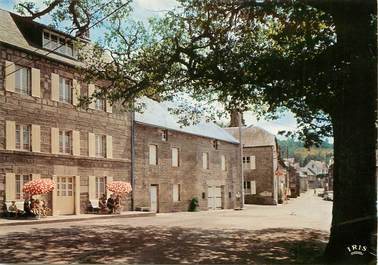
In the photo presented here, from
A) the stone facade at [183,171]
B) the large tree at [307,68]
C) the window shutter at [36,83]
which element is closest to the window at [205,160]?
the stone facade at [183,171]

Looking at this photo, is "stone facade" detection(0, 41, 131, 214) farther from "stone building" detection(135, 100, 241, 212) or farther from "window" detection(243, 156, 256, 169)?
"window" detection(243, 156, 256, 169)

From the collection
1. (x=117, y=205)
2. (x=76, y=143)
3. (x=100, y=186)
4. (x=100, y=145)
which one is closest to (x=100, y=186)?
(x=100, y=186)

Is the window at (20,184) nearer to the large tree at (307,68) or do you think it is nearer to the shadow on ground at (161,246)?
the shadow on ground at (161,246)

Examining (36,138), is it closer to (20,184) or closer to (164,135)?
(20,184)

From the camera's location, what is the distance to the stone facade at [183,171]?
87.9ft

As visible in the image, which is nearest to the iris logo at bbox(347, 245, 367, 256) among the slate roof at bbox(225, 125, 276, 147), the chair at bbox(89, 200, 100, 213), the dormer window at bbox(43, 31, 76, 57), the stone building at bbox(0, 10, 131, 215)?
the stone building at bbox(0, 10, 131, 215)

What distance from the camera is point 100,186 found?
2383 cm

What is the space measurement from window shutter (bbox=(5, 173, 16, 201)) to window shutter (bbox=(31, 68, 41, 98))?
358cm

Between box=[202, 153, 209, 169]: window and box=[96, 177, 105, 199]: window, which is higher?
box=[202, 153, 209, 169]: window

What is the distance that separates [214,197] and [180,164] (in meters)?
6.06

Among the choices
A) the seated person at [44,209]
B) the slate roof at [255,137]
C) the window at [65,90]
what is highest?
the window at [65,90]

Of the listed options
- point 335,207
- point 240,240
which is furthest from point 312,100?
point 240,240

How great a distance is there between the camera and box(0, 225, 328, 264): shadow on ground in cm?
934

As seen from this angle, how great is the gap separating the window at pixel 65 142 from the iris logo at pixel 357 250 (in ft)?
50.9
